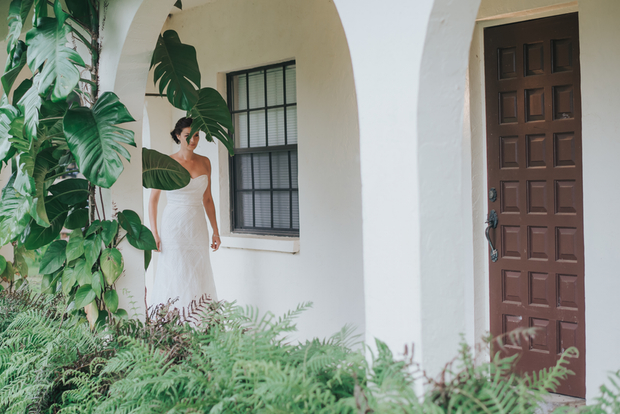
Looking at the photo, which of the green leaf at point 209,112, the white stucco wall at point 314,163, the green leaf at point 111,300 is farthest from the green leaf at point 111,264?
the white stucco wall at point 314,163

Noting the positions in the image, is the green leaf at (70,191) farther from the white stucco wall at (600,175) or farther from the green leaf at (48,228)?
the white stucco wall at (600,175)

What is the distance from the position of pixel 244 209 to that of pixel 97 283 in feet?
8.69

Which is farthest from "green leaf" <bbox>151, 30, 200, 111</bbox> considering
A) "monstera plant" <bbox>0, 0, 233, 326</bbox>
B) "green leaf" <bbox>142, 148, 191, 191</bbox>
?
"green leaf" <bbox>142, 148, 191, 191</bbox>

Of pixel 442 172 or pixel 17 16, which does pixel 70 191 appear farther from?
pixel 442 172

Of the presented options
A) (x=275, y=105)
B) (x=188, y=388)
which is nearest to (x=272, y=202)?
(x=275, y=105)

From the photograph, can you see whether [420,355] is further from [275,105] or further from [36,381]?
[275,105]

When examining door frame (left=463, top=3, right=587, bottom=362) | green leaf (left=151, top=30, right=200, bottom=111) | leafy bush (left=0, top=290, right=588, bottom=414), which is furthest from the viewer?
door frame (left=463, top=3, right=587, bottom=362)

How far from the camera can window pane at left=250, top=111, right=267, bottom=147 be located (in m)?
5.20

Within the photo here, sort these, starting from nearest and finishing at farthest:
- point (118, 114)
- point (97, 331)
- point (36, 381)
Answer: point (36, 381)
point (118, 114)
point (97, 331)

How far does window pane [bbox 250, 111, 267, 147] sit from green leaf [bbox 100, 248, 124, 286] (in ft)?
8.39

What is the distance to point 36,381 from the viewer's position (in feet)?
7.75

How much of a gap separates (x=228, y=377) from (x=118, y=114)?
60.8 inches

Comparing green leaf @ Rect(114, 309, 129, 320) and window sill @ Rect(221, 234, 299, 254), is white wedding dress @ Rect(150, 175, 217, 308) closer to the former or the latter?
window sill @ Rect(221, 234, 299, 254)

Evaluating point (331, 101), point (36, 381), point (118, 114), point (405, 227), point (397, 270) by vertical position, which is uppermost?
point (331, 101)
